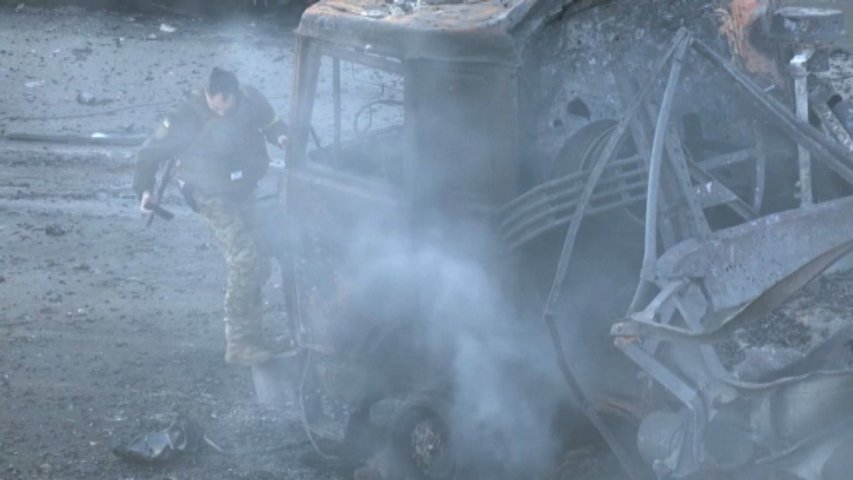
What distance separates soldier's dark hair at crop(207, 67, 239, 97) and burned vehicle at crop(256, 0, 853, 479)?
2.54 ft

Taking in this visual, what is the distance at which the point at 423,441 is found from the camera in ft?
17.1

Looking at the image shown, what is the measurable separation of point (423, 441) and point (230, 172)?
2091 millimetres

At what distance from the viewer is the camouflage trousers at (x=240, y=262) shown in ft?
22.0

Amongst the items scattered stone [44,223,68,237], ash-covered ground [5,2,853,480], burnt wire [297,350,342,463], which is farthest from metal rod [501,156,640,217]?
scattered stone [44,223,68,237]

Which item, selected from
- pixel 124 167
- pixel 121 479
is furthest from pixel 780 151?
pixel 124 167

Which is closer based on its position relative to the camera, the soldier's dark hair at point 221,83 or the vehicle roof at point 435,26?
the vehicle roof at point 435,26

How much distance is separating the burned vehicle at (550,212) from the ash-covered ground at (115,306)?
0.29 meters

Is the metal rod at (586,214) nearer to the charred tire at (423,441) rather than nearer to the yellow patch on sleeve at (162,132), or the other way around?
the charred tire at (423,441)

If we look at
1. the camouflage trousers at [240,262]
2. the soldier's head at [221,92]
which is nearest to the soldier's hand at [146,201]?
the camouflage trousers at [240,262]

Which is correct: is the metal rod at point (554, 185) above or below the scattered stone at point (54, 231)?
above

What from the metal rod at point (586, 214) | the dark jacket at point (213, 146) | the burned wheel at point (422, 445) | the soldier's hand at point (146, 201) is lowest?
the burned wheel at point (422, 445)

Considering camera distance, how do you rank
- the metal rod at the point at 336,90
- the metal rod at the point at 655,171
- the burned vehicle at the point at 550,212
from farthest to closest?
the metal rod at the point at 336,90 → the burned vehicle at the point at 550,212 → the metal rod at the point at 655,171

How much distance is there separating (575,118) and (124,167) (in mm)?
6970

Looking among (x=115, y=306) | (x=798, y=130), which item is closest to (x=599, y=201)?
(x=798, y=130)
